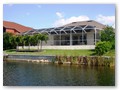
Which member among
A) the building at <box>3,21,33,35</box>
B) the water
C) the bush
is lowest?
the water

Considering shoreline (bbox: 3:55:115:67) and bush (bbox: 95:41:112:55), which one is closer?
shoreline (bbox: 3:55:115:67)

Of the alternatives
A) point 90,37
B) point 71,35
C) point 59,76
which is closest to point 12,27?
point 71,35

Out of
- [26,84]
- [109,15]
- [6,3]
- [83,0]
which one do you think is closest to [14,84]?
[26,84]

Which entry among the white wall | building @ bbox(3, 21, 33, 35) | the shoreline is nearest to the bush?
the shoreline

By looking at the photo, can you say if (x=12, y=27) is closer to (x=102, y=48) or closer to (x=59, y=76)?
(x=102, y=48)

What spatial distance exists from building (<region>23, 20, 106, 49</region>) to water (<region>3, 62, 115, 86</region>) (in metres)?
4.36

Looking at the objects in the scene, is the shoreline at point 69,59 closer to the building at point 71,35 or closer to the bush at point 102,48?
the bush at point 102,48

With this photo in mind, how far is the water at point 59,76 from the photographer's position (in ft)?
27.9

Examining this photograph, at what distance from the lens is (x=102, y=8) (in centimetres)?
884

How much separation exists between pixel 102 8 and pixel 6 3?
283 cm

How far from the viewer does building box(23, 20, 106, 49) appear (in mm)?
15748

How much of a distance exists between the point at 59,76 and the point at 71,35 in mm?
7922

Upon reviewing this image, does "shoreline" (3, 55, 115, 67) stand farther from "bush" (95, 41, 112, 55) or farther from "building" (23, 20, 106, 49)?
"building" (23, 20, 106, 49)

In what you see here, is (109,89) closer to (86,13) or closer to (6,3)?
(86,13)
